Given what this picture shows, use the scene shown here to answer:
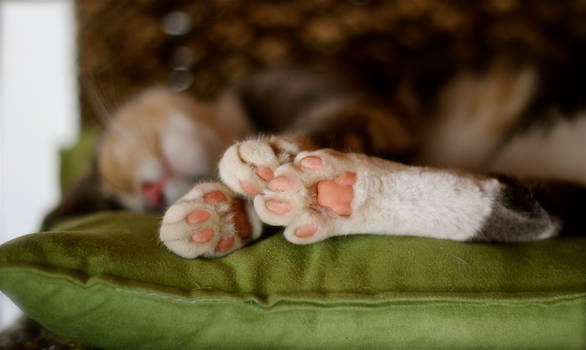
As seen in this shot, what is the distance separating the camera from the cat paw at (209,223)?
1.96 feet

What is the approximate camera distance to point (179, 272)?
56 cm

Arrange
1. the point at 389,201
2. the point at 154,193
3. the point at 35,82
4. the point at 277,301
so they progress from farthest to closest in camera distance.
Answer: the point at 35,82 < the point at 154,193 < the point at 389,201 < the point at 277,301

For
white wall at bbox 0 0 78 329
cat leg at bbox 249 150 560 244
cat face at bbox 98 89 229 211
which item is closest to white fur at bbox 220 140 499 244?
cat leg at bbox 249 150 560 244

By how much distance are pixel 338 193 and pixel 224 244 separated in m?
0.16

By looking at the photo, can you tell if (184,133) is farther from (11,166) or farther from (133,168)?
(11,166)

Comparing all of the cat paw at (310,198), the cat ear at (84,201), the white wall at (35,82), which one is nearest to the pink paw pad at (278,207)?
the cat paw at (310,198)

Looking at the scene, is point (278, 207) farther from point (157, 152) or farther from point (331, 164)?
point (157, 152)

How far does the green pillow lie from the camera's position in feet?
1.73

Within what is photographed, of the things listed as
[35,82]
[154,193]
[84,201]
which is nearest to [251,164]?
[154,193]

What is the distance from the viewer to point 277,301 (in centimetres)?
55

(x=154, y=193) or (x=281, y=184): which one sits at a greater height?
(x=281, y=184)

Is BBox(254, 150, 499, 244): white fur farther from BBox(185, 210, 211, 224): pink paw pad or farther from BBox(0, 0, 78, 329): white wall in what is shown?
BBox(0, 0, 78, 329): white wall

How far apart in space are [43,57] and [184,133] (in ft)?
6.40

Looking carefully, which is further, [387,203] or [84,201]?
[84,201]
